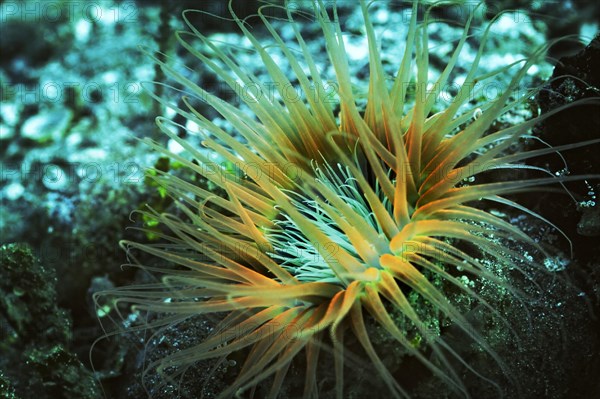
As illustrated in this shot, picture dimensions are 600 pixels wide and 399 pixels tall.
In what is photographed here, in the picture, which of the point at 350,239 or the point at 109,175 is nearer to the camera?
the point at 350,239

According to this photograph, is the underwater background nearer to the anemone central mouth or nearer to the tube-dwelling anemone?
the tube-dwelling anemone

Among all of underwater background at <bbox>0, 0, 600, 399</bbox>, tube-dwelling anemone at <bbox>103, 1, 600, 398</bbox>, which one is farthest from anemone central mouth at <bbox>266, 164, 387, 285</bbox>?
underwater background at <bbox>0, 0, 600, 399</bbox>

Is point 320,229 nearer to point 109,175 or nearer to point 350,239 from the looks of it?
point 350,239

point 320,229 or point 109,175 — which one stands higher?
point 320,229

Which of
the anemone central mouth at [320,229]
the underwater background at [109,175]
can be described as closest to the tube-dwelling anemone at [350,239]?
the anemone central mouth at [320,229]

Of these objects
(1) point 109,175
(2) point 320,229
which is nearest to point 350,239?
(2) point 320,229

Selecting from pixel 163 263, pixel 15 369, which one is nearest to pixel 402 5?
pixel 163 263

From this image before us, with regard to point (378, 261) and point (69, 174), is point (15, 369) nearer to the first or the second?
point (69, 174)

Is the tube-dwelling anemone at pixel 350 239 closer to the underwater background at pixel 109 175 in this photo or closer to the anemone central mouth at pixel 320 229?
the anemone central mouth at pixel 320 229
